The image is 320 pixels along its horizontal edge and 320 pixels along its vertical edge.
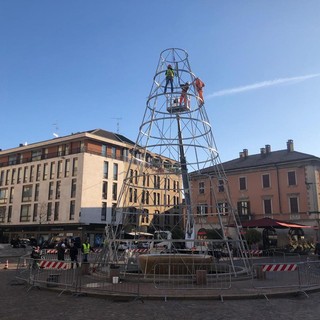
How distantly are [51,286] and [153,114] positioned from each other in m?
8.66

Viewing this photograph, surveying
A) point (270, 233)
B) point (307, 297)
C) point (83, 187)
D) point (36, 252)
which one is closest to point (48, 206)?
point (83, 187)

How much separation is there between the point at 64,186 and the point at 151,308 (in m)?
49.4

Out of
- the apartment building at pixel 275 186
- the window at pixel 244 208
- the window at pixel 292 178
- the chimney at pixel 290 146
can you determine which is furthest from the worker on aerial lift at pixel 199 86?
the chimney at pixel 290 146

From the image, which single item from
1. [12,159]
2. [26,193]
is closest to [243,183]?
[26,193]

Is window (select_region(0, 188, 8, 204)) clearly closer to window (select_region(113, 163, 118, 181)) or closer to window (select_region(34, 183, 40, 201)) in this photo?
window (select_region(34, 183, 40, 201))

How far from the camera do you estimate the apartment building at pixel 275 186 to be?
1779 inches

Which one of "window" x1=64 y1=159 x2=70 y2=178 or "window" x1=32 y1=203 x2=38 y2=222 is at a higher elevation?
"window" x1=64 y1=159 x2=70 y2=178

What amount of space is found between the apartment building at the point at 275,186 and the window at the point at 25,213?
88.7 feet

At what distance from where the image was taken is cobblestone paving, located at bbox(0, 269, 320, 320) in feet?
28.7

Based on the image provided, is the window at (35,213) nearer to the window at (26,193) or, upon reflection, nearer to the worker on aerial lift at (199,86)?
the window at (26,193)

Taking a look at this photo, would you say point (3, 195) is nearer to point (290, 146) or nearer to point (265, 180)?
point (265, 180)

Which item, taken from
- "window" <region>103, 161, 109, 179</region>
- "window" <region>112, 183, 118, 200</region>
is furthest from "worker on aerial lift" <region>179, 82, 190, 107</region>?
"window" <region>112, 183, 118, 200</region>

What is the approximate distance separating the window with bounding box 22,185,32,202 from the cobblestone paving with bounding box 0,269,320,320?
5257 cm

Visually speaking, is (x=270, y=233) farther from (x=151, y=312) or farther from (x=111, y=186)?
(x=151, y=312)
